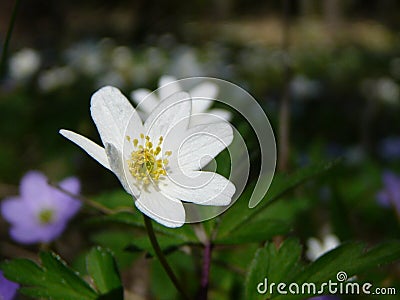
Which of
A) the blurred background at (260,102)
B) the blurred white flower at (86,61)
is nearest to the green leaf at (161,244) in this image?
the blurred background at (260,102)

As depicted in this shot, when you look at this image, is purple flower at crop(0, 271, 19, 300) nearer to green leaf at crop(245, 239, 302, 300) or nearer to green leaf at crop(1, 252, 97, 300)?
green leaf at crop(1, 252, 97, 300)

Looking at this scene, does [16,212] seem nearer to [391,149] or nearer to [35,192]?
[35,192]

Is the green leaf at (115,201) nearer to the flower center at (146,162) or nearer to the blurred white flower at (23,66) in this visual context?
the flower center at (146,162)

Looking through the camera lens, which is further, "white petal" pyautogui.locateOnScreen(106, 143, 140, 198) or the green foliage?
the green foliage

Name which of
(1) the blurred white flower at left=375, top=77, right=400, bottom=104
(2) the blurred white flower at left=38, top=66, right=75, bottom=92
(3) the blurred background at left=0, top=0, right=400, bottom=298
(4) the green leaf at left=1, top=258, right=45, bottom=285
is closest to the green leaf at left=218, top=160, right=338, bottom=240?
(3) the blurred background at left=0, top=0, right=400, bottom=298

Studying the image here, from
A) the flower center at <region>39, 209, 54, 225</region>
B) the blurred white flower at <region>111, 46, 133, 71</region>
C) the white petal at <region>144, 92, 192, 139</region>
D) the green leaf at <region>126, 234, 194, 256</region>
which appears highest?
the blurred white flower at <region>111, 46, 133, 71</region>

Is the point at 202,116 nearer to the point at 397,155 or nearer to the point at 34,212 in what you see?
the point at 34,212

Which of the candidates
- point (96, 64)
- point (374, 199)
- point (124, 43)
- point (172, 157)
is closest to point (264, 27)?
point (124, 43)
